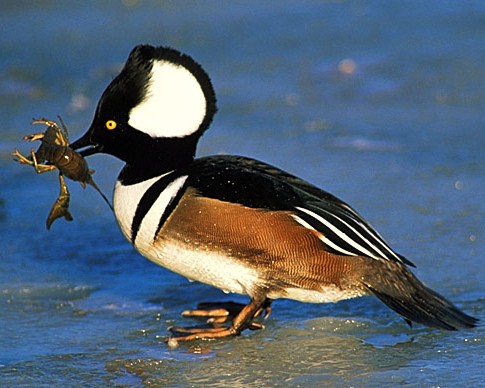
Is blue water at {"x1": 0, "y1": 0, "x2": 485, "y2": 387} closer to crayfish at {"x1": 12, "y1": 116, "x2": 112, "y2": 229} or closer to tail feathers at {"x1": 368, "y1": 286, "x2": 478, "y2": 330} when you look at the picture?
tail feathers at {"x1": 368, "y1": 286, "x2": 478, "y2": 330}

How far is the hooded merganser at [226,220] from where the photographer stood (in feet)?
14.4

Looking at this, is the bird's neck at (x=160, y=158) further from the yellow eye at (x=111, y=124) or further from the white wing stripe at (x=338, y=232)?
the white wing stripe at (x=338, y=232)

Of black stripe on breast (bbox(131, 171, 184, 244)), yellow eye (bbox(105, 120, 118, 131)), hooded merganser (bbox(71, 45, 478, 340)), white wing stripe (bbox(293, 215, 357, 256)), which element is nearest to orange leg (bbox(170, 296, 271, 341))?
hooded merganser (bbox(71, 45, 478, 340))

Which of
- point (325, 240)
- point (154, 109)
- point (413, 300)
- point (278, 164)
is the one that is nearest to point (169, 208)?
point (154, 109)

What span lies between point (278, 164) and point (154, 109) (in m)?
2.32

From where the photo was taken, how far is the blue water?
13.7 feet

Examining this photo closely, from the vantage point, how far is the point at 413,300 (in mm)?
4344

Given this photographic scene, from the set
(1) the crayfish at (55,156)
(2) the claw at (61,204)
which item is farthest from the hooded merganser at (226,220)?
(2) the claw at (61,204)

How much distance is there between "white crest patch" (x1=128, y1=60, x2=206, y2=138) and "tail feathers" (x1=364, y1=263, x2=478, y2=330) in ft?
3.58

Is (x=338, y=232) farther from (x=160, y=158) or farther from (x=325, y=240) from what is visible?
(x=160, y=158)

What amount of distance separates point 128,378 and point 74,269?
1637 mm

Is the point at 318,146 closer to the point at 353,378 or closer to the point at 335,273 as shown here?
the point at 335,273

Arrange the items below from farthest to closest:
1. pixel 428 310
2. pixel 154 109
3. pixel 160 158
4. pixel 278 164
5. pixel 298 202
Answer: pixel 278 164 → pixel 160 158 → pixel 154 109 → pixel 298 202 → pixel 428 310

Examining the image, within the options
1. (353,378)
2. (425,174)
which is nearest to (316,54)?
(425,174)
